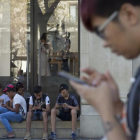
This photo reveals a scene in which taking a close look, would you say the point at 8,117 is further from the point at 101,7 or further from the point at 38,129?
the point at 101,7

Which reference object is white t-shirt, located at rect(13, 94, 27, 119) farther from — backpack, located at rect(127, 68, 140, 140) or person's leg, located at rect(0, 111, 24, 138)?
backpack, located at rect(127, 68, 140, 140)

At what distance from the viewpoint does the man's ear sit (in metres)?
1.74

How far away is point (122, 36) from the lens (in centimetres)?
177

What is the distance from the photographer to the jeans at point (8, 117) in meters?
9.40

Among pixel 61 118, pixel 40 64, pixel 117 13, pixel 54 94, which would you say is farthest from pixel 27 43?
pixel 117 13

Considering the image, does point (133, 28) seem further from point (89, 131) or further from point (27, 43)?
point (27, 43)

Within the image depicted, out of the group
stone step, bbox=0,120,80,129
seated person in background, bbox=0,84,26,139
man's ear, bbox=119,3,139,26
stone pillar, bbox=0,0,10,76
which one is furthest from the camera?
stone pillar, bbox=0,0,10,76

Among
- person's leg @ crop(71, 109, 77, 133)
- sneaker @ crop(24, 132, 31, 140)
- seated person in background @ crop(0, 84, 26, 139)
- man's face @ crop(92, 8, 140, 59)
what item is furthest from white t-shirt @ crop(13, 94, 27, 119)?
man's face @ crop(92, 8, 140, 59)

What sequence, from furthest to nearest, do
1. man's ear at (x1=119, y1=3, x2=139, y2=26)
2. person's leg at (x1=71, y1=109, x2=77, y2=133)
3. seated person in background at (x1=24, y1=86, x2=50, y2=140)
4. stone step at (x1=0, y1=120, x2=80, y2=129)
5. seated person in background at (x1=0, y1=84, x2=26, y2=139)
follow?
stone step at (x1=0, y1=120, x2=80, y2=129) < seated person in background at (x1=0, y1=84, x2=26, y2=139) < seated person in background at (x1=24, y1=86, x2=50, y2=140) < person's leg at (x1=71, y1=109, x2=77, y2=133) < man's ear at (x1=119, y1=3, x2=139, y2=26)

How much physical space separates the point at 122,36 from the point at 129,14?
10 cm

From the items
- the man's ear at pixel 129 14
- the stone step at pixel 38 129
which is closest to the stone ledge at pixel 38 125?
the stone step at pixel 38 129

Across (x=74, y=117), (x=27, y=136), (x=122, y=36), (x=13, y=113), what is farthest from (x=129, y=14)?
(x=13, y=113)

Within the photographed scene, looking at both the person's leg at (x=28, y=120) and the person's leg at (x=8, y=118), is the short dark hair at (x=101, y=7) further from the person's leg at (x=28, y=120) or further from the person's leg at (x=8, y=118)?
the person's leg at (x=8, y=118)

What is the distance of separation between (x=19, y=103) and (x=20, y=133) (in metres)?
0.76
